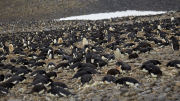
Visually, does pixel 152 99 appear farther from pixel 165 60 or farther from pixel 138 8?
pixel 138 8

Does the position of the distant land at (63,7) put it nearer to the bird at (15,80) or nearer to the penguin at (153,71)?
the penguin at (153,71)

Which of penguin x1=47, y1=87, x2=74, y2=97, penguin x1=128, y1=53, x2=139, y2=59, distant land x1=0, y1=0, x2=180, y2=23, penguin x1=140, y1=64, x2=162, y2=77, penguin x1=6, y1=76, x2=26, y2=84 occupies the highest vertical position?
distant land x1=0, y1=0, x2=180, y2=23

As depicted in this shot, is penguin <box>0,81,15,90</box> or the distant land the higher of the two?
the distant land

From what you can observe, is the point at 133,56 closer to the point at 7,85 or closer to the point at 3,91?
the point at 7,85

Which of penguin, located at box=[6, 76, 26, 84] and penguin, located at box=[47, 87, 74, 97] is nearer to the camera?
penguin, located at box=[47, 87, 74, 97]

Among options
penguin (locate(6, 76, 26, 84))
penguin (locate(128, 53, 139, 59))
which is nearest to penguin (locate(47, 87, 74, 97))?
penguin (locate(6, 76, 26, 84))

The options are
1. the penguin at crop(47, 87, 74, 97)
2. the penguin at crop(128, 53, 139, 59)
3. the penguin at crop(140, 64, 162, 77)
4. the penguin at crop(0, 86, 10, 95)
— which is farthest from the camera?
the penguin at crop(128, 53, 139, 59)

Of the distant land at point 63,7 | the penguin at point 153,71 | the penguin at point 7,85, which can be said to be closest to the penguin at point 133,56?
the penguin at point 153,71

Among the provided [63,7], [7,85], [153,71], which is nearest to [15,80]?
[7,85]

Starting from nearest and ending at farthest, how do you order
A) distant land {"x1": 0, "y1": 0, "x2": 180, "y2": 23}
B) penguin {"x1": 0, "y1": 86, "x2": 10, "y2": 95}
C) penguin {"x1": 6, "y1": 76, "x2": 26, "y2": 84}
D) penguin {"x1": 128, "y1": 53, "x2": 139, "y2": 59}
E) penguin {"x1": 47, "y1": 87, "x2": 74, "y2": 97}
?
A: penguin {"x1": 47, "y1": 87, "x2": 74, "y2": 97}
penguin {"x1": 0, "y1": 86, "x2": 10, "y2": 95}
penguin {"x1": 6, "y1": 76, "x2": 26, "y2": 84}
penguin {"x1": 128, "y1": 53, "x2": 139, "y2": 59}
distant land {"x1": 0, "y1": 0, "x2": 180, "y2": 23}

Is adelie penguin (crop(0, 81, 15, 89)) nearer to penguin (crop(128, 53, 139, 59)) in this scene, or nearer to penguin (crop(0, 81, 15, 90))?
penguin (crop(0, 81, 15, 90))

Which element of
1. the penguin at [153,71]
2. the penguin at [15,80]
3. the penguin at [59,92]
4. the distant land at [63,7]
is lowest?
the penguin at [59,92]

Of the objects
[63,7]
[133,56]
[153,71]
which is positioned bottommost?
[153,71]

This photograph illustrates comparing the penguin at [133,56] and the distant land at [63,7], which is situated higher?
the distant land at [63,7]
